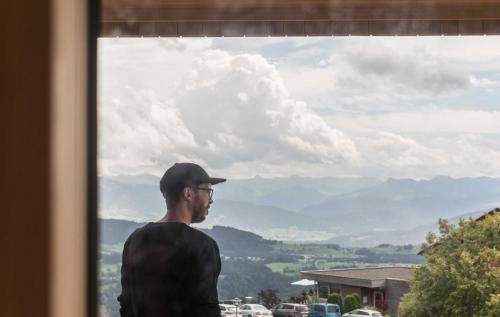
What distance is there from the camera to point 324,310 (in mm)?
1414

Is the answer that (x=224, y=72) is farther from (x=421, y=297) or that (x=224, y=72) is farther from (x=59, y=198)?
(x=421, y=297)

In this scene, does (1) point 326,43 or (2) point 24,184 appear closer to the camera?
(2) point 24,184

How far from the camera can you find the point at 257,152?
4.69ft

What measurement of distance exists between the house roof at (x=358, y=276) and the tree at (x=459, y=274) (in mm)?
60

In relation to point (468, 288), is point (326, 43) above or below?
above

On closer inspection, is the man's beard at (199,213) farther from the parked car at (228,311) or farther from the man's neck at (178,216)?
the parked car at (228,311)

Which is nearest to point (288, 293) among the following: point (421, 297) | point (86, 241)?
point (421, 297)

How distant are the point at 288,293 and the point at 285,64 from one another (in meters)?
0.53

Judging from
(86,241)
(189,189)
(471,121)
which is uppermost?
(471,121)

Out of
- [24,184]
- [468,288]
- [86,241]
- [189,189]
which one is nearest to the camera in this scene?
[24,184]

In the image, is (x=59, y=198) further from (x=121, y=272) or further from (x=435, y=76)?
(x=435, y=76)

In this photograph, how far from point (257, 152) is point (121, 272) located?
423mm

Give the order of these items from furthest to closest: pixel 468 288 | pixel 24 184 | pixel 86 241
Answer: pixel 468 288 → pixel 86 241 → pixel 24 184

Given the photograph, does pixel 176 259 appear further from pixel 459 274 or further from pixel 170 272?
pixel 459 274
